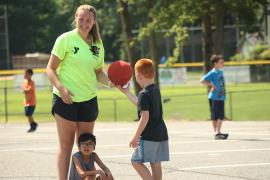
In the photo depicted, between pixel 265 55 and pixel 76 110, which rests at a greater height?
pixel 76 110

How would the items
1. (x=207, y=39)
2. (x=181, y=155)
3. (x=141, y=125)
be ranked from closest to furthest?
(x=141, y=125) → (x=181, y=155) → (x=207, y=39)

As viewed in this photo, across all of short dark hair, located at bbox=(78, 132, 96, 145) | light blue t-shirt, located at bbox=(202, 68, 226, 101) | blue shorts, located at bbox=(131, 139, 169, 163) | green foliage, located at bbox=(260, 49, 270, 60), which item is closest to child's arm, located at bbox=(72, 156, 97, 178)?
short dark hair, located at bbox=(78, 132, 96, 145)

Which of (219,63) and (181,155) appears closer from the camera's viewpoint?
(181,155)

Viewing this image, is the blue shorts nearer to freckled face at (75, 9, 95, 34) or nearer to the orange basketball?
the orange basketball

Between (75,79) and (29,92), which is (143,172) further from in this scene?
(29,92)

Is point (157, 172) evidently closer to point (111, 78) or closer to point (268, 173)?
point (111, 78)

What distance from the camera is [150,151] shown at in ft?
25.8

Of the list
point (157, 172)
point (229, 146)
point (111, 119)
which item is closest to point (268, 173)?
point (157, 172)

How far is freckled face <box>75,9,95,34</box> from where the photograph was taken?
781 cm

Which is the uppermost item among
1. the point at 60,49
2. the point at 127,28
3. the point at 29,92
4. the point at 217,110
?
the point at 127,28

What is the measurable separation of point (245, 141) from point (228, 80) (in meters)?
37.8

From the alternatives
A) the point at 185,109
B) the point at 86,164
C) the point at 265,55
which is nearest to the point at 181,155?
the point at 86,164

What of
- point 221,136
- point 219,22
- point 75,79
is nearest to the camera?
point 75,79

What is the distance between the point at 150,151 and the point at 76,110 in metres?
0.88
